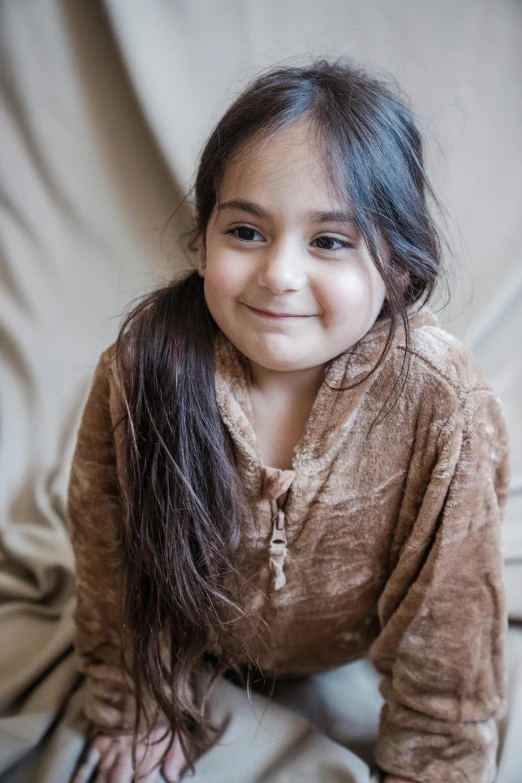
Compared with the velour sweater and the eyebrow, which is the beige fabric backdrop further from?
the eyebrow

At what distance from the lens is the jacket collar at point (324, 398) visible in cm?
Answer: 71

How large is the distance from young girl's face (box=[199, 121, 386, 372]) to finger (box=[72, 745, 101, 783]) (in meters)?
0.50

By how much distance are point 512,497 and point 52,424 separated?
79cm

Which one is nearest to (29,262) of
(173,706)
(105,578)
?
(105,578)

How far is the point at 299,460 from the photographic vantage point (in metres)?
0.72

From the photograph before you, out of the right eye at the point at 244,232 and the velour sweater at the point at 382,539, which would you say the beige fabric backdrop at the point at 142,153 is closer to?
the velour sweater at the point at 382,539

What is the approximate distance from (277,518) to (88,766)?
1.21ft

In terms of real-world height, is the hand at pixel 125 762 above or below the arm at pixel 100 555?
below

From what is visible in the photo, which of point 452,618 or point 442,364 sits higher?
point 442,364

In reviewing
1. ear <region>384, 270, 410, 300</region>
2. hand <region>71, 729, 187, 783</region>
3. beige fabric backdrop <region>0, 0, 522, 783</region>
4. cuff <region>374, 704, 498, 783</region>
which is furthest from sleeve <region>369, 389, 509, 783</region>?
beige fabric backdrop <region>0, 0, 522, 783</region>

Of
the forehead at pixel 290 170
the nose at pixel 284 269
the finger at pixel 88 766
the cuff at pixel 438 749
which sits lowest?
the finger at pixel 88 766

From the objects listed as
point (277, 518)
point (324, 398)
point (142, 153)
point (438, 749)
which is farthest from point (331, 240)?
point (142, 153)

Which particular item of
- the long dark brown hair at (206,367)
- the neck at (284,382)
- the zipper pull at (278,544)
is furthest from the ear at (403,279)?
the zipper pull at (278,544)

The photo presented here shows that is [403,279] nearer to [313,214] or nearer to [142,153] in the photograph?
[313,214]
